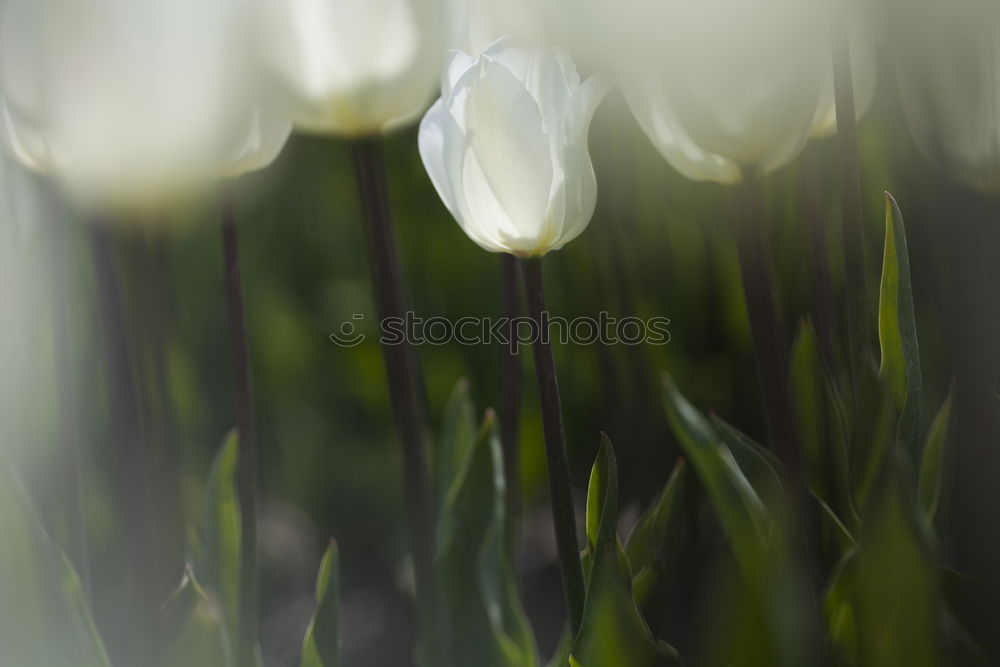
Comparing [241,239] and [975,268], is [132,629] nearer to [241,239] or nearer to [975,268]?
[975,268]

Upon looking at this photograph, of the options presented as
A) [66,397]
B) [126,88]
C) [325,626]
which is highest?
[126,88]

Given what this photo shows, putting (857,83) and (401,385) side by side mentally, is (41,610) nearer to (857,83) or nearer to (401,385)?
(401,385)

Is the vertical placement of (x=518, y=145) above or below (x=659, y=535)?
above

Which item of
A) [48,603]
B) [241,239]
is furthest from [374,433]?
[48,603]

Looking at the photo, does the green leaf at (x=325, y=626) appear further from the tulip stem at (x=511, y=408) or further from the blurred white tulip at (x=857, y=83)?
the blurred white tulip at (x=857, y=83)

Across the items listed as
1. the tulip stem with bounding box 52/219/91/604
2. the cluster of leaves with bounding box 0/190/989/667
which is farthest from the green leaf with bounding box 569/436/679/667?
the tulip stem with bounding box 52/219/91/604

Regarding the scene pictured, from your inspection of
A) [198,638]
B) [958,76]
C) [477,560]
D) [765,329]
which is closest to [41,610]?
[198,638]
